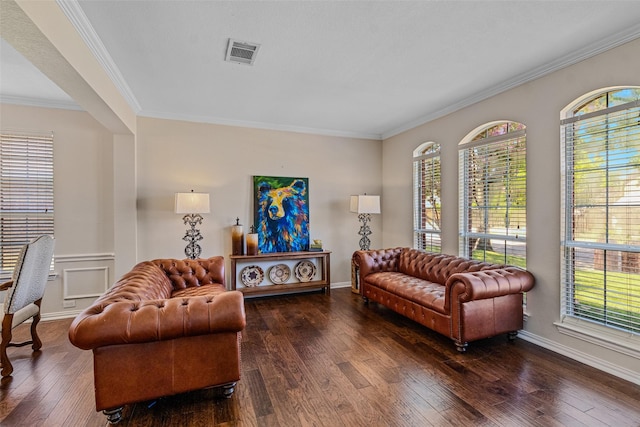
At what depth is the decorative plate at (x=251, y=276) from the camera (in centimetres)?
486

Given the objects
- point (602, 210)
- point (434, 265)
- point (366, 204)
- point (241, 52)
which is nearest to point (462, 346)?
point (434, 265)

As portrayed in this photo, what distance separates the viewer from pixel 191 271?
3.72 m

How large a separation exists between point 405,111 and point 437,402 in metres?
3.68

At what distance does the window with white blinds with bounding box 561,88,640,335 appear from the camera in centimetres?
254

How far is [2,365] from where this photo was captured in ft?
8.41

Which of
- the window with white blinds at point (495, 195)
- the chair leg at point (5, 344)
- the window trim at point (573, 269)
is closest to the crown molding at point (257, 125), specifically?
the window with white blinds at point (495, 195)

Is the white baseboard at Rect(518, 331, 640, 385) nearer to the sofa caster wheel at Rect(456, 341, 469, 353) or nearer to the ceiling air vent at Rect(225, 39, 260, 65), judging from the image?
the sofa caster wheel at Rect(456, 341, 469, 353)

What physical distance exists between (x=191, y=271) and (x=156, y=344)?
1.79 meters

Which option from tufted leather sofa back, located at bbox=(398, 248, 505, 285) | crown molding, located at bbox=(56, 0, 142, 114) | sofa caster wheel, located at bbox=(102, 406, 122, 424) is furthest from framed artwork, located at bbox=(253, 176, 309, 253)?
sofa caster wheel, located at bbox=(102, 406, 122, 424)

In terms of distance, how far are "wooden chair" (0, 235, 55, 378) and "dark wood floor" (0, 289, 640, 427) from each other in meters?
0.29

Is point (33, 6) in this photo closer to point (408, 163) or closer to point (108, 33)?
point (108, 33)

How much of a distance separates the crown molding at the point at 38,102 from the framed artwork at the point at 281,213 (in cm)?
257

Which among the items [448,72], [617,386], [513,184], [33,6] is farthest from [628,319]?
[33,6]

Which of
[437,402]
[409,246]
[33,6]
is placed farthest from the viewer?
[409,246]
